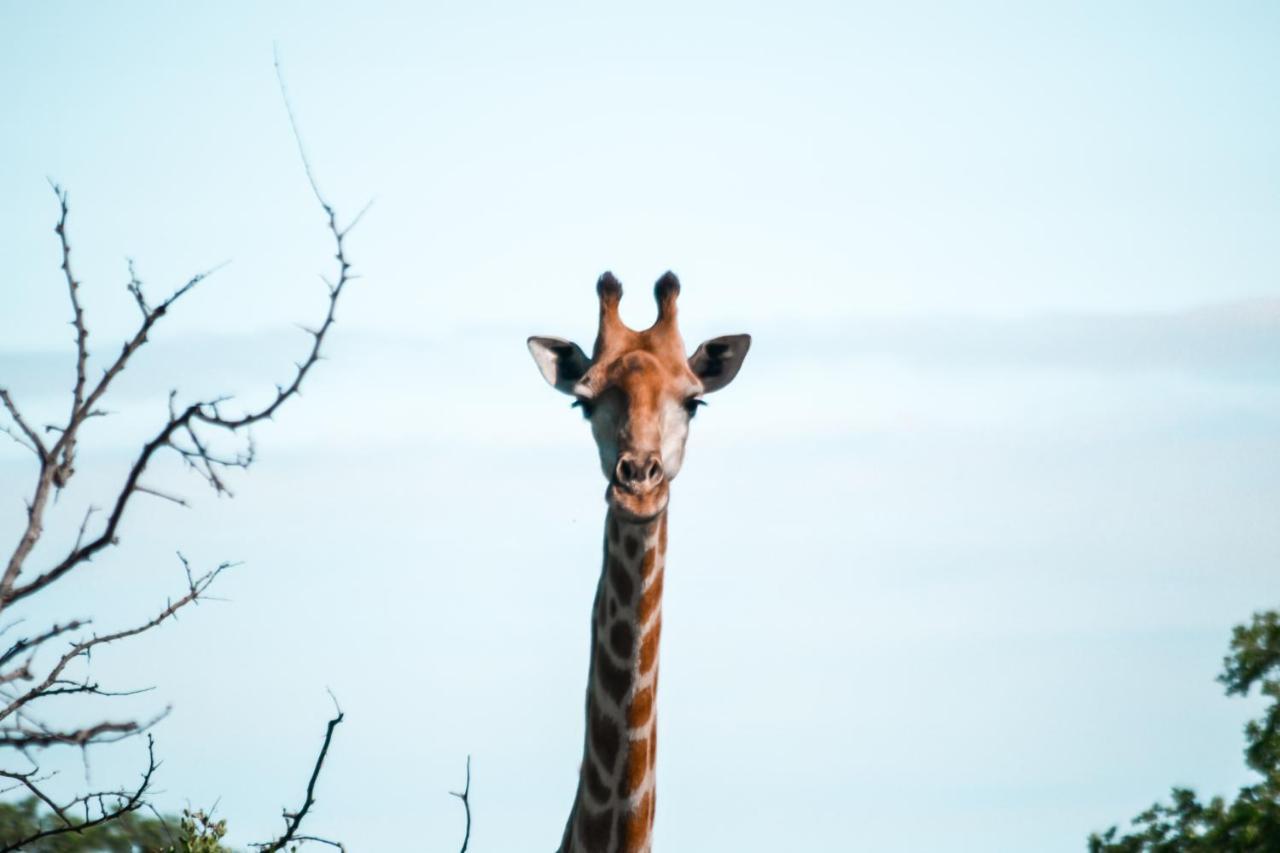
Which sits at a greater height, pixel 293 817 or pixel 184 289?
pixel 184 289

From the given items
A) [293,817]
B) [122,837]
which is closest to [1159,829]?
[122,837]

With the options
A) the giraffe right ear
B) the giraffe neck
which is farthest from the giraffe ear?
the giraffe neck

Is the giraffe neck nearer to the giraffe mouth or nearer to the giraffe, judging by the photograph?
the giraffe

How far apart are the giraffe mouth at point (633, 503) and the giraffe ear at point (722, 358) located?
5.72 ft

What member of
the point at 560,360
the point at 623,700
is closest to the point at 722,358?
the point at 560,360

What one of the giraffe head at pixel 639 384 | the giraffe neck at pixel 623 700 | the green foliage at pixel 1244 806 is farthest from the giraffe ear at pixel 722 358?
the green foliage at pixel 1244 806

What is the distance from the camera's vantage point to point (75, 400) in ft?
22.6

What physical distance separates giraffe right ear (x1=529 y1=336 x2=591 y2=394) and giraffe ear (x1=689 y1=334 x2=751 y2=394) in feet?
2.15

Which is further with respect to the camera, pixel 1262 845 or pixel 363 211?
pixel 1262 845

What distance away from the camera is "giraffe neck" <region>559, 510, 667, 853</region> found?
8789 mm

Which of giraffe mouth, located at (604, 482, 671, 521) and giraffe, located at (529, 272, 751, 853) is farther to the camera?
giraffe, located at (529, 272, 751, 853)

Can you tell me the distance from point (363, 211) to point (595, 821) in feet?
11.0

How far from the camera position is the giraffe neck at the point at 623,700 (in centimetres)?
879

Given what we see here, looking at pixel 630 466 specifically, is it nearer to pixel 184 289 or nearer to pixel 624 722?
pixel 624 722
